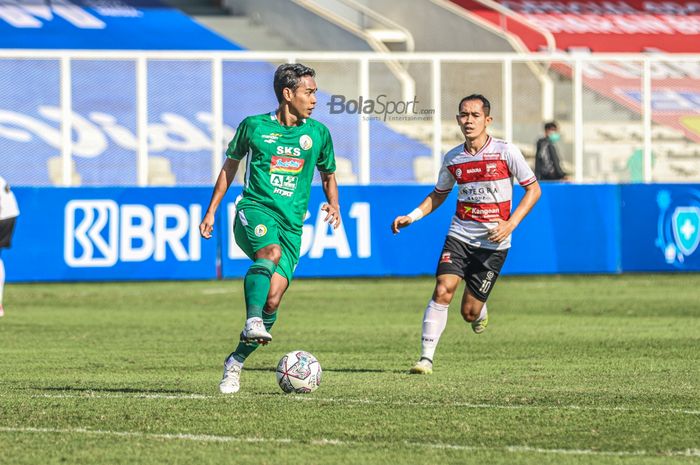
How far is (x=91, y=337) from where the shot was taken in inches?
559

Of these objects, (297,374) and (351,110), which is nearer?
(297,374)

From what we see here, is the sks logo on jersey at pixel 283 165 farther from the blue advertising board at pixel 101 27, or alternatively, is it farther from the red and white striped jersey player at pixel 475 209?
the blue advertising board at pixel 101 27

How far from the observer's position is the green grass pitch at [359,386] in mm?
7094

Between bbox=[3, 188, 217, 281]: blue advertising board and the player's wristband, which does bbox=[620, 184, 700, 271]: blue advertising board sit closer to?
bbox=[3, 188, 217, 281]: blue advertising board

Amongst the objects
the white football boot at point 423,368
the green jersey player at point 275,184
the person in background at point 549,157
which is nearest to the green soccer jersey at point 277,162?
the green jersey player at point 275,184

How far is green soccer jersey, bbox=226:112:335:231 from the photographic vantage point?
366 inches

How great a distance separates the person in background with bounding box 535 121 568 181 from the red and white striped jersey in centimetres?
1235

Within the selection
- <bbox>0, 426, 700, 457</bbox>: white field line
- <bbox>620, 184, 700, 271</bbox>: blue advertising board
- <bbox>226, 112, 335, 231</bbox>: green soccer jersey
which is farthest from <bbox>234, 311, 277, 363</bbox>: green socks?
<bbox>620, 184, 700, 271</bbox>: blue advertising board

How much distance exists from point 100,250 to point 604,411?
1389 centimetres

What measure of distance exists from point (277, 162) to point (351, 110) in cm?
1416

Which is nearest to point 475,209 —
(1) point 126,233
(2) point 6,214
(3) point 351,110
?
(2) point 6,214

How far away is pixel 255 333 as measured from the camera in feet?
28.1

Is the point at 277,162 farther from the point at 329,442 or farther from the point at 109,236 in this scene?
the point at 109,236

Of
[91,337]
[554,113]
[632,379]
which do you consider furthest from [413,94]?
[632,379]
